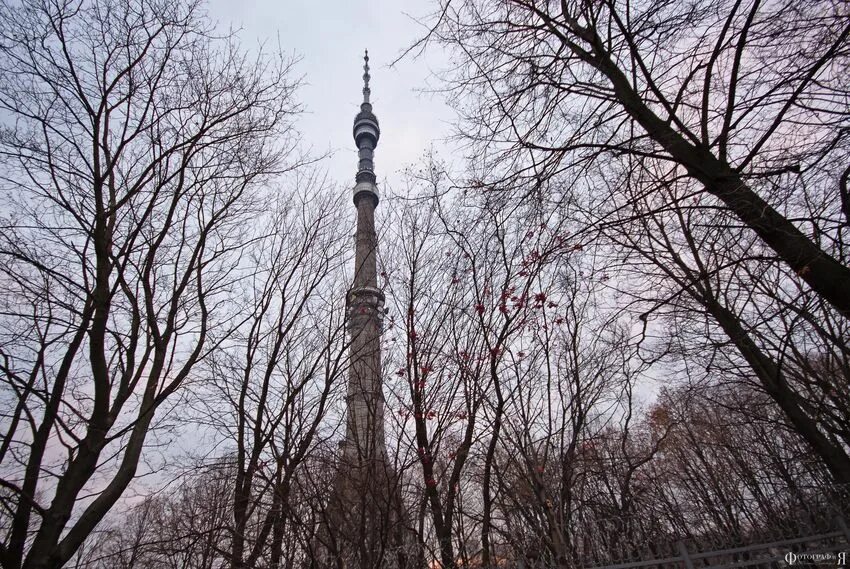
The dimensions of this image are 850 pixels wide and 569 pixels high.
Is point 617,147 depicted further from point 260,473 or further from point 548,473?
point 260,473

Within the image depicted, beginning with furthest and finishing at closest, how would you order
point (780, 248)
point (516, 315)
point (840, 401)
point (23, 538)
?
point (840, 401)
point (516, 315)
point (23, 538)
point (780, 248)

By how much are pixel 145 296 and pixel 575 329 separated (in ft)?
19.1

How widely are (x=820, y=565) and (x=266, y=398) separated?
6.80 meters

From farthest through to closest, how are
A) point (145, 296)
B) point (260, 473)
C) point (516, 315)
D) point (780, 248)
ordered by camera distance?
1. point (516, 315)
2. point (260, 473)
3. point (145, 296)
4. point (780, 248)

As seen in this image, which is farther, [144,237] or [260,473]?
[260,473]

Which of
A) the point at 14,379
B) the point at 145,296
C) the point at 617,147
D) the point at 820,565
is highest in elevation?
the point at 145,296

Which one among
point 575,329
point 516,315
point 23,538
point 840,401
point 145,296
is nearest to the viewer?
point 23,538

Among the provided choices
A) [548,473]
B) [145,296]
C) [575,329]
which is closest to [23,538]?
[145,296]

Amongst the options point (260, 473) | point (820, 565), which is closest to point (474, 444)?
point (260, 473)

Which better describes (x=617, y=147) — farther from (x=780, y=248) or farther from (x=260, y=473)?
(x=260, y=473)

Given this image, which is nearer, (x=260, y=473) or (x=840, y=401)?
(x=260, y=473)

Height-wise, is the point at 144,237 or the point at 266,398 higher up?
the point at 144,237

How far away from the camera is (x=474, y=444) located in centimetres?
606

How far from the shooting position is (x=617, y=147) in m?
3.13
